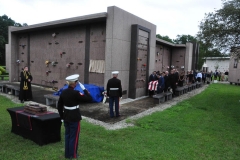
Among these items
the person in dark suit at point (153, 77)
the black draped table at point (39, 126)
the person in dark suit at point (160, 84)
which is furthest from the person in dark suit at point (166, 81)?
the black draped table at point (39, 126)

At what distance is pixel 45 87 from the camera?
14703 millimetres

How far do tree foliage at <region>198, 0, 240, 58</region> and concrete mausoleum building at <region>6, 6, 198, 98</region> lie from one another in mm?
3274

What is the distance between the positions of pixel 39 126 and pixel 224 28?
10807 mm

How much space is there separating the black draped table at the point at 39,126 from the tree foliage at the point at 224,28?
33.4 ft

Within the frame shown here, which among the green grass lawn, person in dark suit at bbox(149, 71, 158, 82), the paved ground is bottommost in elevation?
the green grass lawn

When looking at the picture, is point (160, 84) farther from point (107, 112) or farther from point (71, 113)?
point (71, 113)

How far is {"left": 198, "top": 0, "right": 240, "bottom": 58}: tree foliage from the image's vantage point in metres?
10.4

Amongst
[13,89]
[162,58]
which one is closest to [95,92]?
[13,89]

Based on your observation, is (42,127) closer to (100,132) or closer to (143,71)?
(100,132)

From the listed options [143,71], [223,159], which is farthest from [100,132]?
[143,71]

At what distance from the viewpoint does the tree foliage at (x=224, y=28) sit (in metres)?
10.4

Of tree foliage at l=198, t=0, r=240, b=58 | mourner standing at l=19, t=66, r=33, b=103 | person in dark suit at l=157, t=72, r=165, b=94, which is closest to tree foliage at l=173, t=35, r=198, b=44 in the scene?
tree foliage at l=198, t=0, r=240, b=58

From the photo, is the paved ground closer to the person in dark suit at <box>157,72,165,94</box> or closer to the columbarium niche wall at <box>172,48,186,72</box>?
the person in dark suit at <box>157,72,165,94</box>

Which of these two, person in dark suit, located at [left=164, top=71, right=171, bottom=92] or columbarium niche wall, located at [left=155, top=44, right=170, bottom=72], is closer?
person in dark suit, located at [left=164, top=71, right=171, bottom=92]
